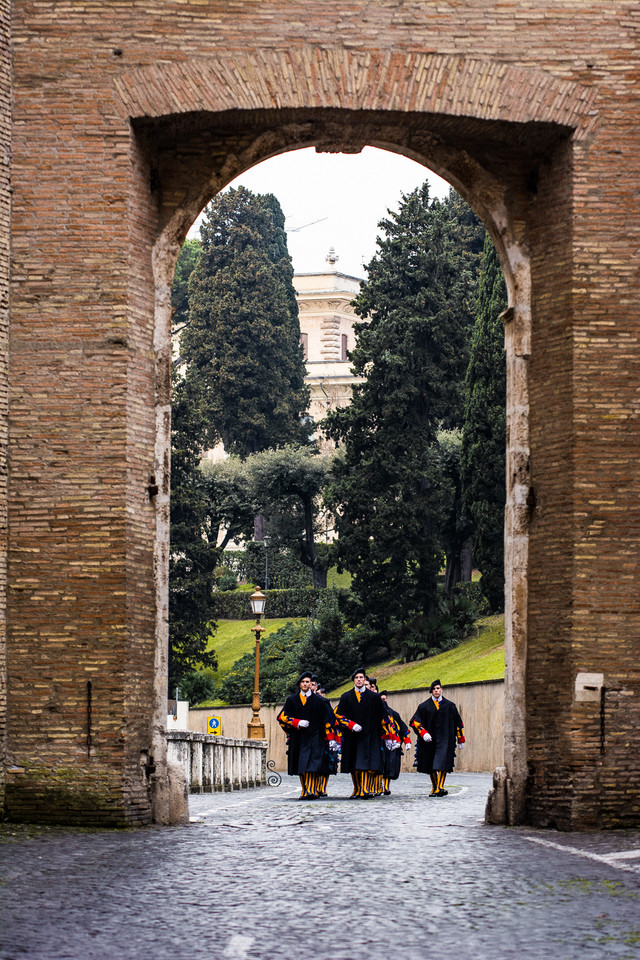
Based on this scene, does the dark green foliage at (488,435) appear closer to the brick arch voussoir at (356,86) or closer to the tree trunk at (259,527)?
the tree trunk at (259,527)

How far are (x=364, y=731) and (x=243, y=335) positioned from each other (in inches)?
1517

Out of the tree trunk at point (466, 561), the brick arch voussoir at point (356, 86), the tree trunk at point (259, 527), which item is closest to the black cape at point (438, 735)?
the brick arch voussoir at point (356, 86)

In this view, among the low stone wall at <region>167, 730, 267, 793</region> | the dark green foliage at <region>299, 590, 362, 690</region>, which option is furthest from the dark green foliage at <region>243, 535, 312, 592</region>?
the low stone wall at <region>167, 730, 267, 793</region>

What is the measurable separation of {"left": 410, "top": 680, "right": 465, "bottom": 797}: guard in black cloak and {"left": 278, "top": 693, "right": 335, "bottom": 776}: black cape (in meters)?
1.79

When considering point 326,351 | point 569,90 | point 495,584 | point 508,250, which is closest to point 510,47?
point 569,90

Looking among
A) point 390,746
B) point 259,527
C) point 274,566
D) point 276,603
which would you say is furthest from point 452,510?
point 390,746

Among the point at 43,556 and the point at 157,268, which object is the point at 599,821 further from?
the point at 157,268

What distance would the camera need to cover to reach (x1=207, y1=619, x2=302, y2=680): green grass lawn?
4901cm

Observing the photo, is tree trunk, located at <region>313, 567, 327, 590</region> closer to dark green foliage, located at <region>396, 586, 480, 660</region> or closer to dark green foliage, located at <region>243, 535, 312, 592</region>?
Result: dark green foliage, located at <region>243, 535, 312, 592</region>

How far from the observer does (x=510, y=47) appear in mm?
13836

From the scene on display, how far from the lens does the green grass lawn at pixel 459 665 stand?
35.8 m

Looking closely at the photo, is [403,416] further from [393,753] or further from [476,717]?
[393,753]

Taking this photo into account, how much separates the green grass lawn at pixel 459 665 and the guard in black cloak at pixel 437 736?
13.1m

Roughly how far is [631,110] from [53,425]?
5.48 m
